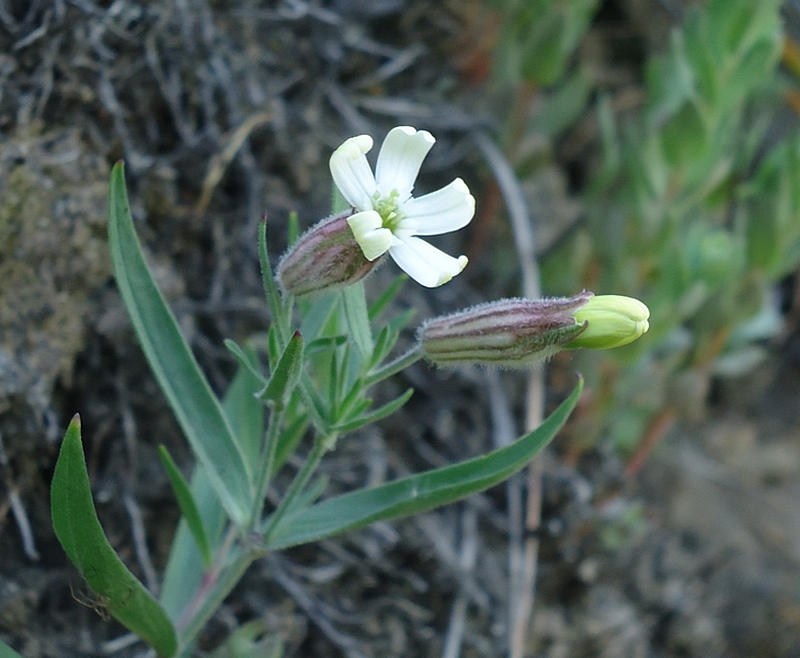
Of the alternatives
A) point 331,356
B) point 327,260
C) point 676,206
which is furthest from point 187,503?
point 676,206

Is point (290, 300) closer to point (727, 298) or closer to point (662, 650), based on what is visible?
point (727, 298)

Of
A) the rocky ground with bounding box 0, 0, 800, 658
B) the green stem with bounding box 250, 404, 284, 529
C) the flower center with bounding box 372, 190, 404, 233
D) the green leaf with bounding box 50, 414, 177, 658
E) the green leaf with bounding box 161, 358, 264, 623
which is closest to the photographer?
the green leaf with bounding box 50, 414, 177, 658

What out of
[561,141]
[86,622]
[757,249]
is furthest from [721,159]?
[86,622]

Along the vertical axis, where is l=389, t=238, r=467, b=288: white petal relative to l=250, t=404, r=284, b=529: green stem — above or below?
above

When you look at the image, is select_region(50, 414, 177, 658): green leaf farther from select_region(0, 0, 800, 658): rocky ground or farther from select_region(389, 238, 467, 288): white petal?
select_region(389, 238, 467, 288): white petal

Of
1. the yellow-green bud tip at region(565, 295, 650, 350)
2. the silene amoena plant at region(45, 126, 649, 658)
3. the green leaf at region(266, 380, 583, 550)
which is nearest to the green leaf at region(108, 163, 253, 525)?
the silene amoena plant at region(45, 126, 649, 658)

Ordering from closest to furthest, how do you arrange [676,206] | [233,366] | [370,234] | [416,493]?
1. [370,234]
2. [416,493]
3. [233,366]
4. [676,206]

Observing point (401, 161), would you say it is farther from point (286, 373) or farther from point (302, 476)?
point (302, 476)
